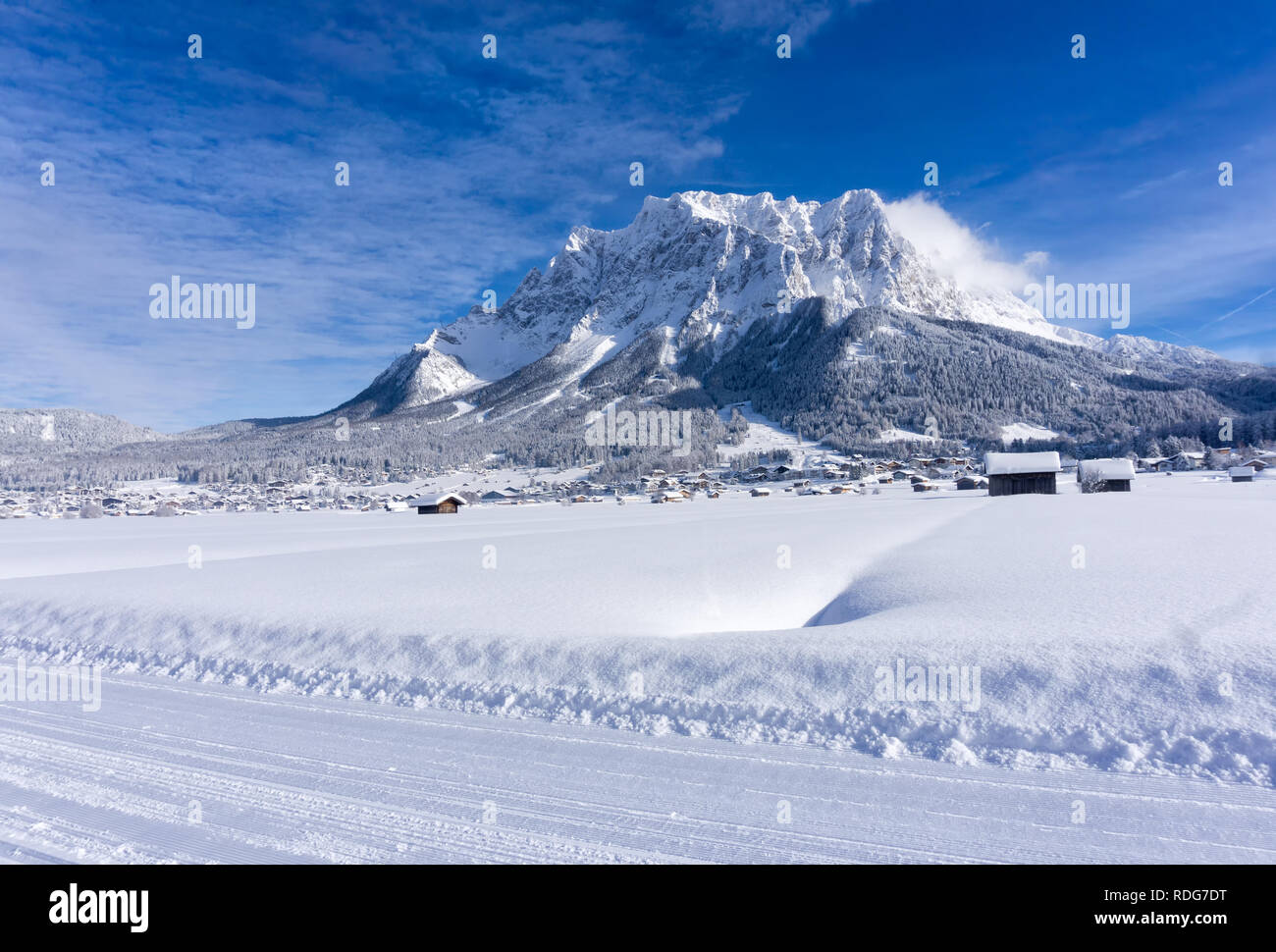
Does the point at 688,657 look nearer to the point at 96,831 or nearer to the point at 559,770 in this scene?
the point at 559,770

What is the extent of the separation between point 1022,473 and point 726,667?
56.9m

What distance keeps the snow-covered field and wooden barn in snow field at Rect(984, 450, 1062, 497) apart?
129 feet

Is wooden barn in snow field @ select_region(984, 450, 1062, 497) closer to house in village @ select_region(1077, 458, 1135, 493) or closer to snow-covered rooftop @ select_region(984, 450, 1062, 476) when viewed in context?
snow-covered rooftop @ select_region(984, 450, 1062, 476)

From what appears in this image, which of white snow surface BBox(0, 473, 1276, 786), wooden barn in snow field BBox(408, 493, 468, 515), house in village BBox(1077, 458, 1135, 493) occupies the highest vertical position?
house in village BBox(1077, 458, 1135, 493)

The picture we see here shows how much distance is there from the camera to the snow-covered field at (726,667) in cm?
646

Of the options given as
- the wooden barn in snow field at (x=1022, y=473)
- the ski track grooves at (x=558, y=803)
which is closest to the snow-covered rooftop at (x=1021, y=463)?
the wooden barn in snow field at (x=1022, y=473)

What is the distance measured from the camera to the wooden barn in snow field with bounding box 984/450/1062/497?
55.1m

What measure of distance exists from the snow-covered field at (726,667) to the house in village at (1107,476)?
146ft

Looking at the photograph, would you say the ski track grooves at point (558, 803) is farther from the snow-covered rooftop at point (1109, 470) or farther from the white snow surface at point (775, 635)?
the snow-covered rooftop at point (1109, 470)

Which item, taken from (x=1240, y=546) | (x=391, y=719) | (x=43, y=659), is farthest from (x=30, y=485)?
(x=1240, y=546)

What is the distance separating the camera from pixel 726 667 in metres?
9.11

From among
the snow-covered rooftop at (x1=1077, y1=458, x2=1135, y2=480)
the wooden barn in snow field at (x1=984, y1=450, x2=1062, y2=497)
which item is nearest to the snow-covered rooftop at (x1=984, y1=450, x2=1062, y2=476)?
the wooden barn in snow field at (x1=984, y1=450, x2=1062, y2=497)
